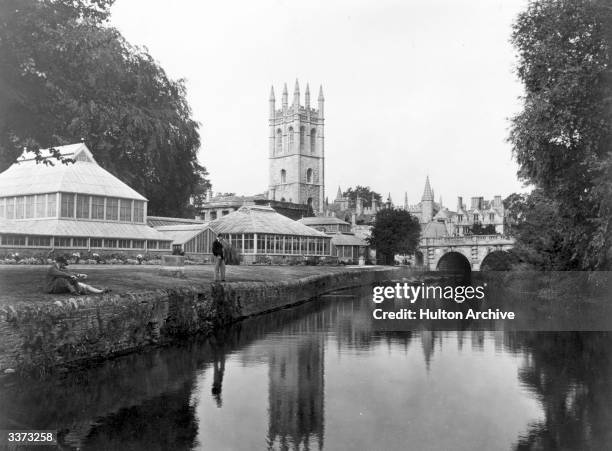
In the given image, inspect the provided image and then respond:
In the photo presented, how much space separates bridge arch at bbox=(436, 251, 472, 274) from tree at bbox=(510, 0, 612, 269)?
190 feet

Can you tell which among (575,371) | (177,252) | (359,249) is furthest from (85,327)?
(359,249)

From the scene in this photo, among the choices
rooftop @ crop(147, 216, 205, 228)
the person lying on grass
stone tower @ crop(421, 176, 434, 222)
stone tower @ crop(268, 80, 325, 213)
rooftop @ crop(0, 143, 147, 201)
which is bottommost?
the person lying on grass

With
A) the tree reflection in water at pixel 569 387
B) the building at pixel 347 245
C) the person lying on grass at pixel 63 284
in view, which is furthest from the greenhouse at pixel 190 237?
the tree reflection in water at pixel 569 387

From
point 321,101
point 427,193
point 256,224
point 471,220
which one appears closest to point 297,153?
point 321,101

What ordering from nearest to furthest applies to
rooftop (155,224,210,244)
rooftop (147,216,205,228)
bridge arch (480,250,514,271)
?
rooftop (155,224,210,244) → rooftop (147,216,205,228) → bridge arch (480,250,514,271)

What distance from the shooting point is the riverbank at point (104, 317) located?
11.2 m

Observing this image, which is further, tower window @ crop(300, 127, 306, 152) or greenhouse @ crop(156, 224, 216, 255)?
tower window @ crop(300, 127, 306, 152)

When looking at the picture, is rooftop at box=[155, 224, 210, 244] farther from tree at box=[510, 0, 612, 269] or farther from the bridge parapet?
the bridge parapet

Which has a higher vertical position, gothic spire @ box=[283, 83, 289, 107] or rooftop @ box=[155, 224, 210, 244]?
gothic spire @ box=[283, 83, 289, 107]

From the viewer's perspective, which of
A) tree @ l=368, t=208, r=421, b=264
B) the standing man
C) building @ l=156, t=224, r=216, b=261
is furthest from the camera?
tree @ l=368, t=208, r=421, b=264

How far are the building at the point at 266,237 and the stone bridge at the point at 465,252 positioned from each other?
25354mm

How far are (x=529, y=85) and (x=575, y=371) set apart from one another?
15627mm

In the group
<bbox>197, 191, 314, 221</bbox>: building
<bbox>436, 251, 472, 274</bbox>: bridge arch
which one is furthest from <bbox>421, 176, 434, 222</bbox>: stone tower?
<bbox>436, 251, 472, 274</bbox>: bridge arch

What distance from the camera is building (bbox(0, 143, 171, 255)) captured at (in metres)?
37.0
